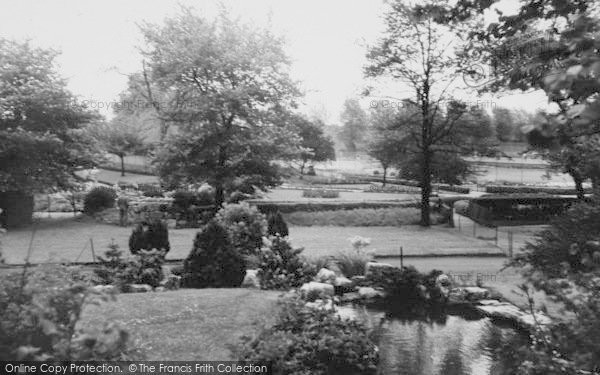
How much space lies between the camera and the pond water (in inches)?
336

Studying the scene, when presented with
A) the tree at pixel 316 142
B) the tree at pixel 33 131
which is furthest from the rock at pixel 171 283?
the tree at pixel 316 142

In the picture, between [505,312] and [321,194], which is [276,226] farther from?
[321,194]

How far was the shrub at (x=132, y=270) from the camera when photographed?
40.2 feet

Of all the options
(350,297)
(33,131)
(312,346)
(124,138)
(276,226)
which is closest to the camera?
(312,346)

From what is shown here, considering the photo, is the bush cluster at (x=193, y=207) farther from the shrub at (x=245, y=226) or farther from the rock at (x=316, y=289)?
the rock at (x=316, y=289)

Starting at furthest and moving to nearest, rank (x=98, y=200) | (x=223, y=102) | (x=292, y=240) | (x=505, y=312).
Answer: (x=98, y=200), (x=223, y=102), (x=292, y=240), (x=505, y=312)

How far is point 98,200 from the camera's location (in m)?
26.2

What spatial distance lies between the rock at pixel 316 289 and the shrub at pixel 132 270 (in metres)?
3.75

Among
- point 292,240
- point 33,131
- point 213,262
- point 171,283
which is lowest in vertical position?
point 292,240

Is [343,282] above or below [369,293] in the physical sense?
above

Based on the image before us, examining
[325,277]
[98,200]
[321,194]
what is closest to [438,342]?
[325,277]

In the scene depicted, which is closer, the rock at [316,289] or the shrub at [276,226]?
the rock at [316,289]

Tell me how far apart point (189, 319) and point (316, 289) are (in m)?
3.40

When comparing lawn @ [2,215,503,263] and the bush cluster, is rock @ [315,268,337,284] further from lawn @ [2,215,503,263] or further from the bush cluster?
the bush cluster
